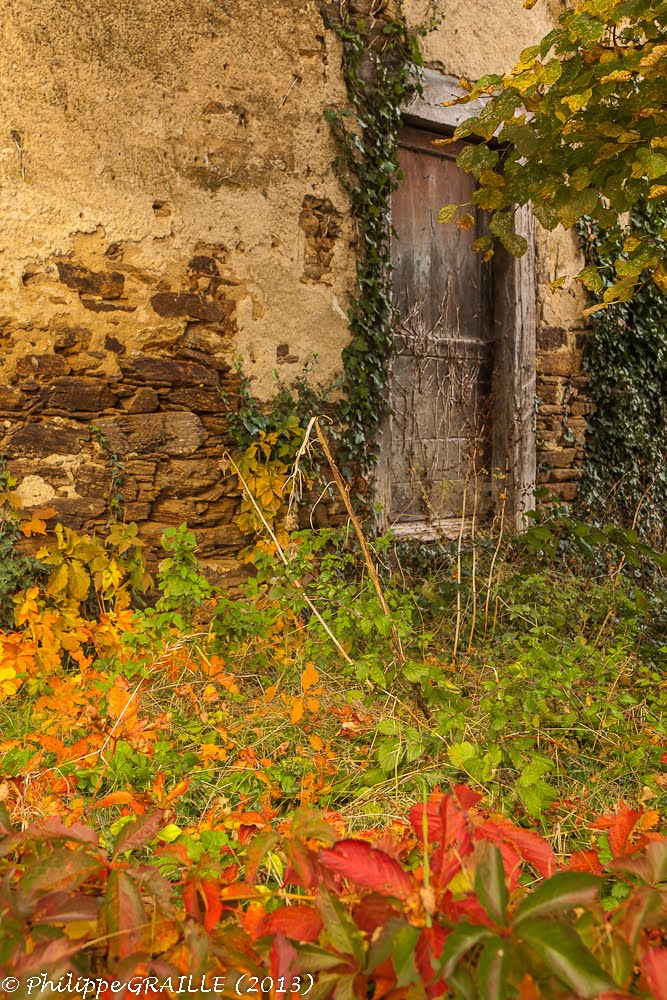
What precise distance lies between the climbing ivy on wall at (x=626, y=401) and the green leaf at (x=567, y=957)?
16.3ft

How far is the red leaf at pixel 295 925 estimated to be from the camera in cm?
95

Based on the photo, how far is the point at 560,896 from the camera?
2.84ft

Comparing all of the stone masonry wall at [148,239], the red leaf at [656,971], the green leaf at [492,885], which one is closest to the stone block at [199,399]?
the stone masonry wall at [148,239]

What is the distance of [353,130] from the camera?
4.36 meters

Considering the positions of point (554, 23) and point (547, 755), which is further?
point (554, 23)

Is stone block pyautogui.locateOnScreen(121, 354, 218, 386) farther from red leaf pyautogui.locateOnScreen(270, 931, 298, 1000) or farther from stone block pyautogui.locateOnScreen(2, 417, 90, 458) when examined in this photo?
red leaf pyautogui.locateOnScreen(270, 931, 298, 1000)

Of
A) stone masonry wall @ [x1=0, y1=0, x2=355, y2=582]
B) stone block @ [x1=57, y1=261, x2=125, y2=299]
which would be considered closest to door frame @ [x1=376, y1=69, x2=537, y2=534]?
stone masonry wall @ [x1=0, y1=0, x2=355, y2=582]

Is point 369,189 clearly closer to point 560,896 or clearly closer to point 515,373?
point 515,373

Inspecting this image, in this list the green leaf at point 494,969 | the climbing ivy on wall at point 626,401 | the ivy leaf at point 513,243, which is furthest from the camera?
the climbing ivy on wall at point 626,401

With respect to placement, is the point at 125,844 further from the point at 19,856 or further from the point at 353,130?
the point at 353,130

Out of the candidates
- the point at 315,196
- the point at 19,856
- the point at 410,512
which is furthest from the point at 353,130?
the point at 19,856

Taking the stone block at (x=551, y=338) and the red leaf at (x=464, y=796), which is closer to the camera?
the red leaf at (x=464, y=796)

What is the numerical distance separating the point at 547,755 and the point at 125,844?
6.34ft

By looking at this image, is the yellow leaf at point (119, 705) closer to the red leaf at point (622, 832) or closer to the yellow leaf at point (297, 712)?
the yellow leaf at point (297, 712)
